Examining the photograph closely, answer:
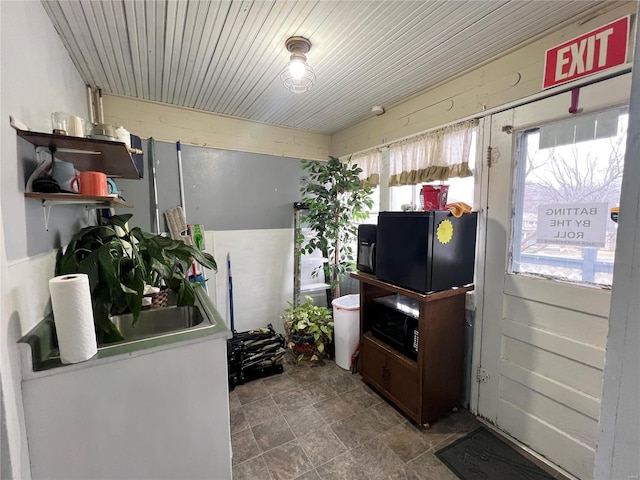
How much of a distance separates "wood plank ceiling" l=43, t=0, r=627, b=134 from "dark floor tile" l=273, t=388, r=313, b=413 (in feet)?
7.91

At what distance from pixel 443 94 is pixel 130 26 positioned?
2.03m

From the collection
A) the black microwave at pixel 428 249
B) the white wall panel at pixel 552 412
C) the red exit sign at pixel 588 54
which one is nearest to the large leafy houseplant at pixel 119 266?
the black microwave at pixel 428 249

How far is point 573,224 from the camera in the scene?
1.45 meters

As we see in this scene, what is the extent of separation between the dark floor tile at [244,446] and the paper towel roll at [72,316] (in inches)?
45.9

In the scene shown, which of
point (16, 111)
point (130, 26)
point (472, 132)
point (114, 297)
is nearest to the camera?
point (16, 111)

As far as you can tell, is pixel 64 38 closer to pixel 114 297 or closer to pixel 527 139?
pixel 114 297

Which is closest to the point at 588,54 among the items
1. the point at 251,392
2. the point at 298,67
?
the point at 298,67

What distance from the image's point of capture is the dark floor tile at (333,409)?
192 cm

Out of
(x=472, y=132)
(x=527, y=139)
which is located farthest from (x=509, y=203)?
(x=472, y=132)

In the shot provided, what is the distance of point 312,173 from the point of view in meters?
3.17

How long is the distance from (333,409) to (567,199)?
1978 millimetres

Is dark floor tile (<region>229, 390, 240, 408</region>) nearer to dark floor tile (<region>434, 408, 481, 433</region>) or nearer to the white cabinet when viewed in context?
the white cabinet

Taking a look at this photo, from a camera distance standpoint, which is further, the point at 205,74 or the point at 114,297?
the point at 205,74

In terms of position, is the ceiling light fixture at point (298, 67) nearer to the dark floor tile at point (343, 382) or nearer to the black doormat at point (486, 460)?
the dark floor tile at point (343, 382)
